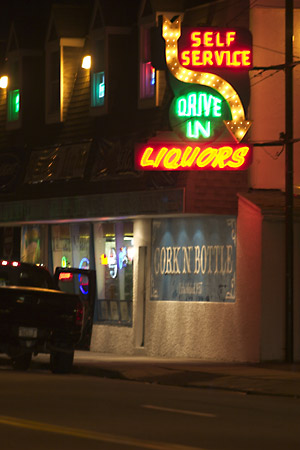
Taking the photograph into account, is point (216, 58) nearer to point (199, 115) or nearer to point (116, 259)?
point (199, 115)

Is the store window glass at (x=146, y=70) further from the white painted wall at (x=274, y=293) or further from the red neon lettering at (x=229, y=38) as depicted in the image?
the white painted wall at (x=274, y=293)

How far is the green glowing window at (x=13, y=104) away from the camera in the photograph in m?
31.5

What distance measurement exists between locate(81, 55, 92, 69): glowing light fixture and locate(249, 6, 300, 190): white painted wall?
5690 millimetres

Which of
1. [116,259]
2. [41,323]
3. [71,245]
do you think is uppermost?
[71,245]

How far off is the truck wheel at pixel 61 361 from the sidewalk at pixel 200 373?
0.57 meters

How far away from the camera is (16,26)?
31922 millimetres

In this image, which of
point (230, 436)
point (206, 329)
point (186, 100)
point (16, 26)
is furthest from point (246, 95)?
point (230, 436)

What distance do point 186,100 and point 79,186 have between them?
4.82 m

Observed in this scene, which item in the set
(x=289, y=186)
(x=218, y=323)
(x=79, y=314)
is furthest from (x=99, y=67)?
(x=79, y=314)

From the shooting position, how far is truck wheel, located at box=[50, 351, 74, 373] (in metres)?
21.0

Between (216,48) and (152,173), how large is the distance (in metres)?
3.28

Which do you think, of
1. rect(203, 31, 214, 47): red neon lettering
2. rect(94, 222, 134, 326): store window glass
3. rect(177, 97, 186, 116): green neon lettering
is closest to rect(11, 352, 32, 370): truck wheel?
rect(94, 222, 134, 326): store window glass

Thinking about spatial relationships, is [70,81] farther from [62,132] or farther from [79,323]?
[79,323]

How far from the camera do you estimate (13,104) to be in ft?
104
